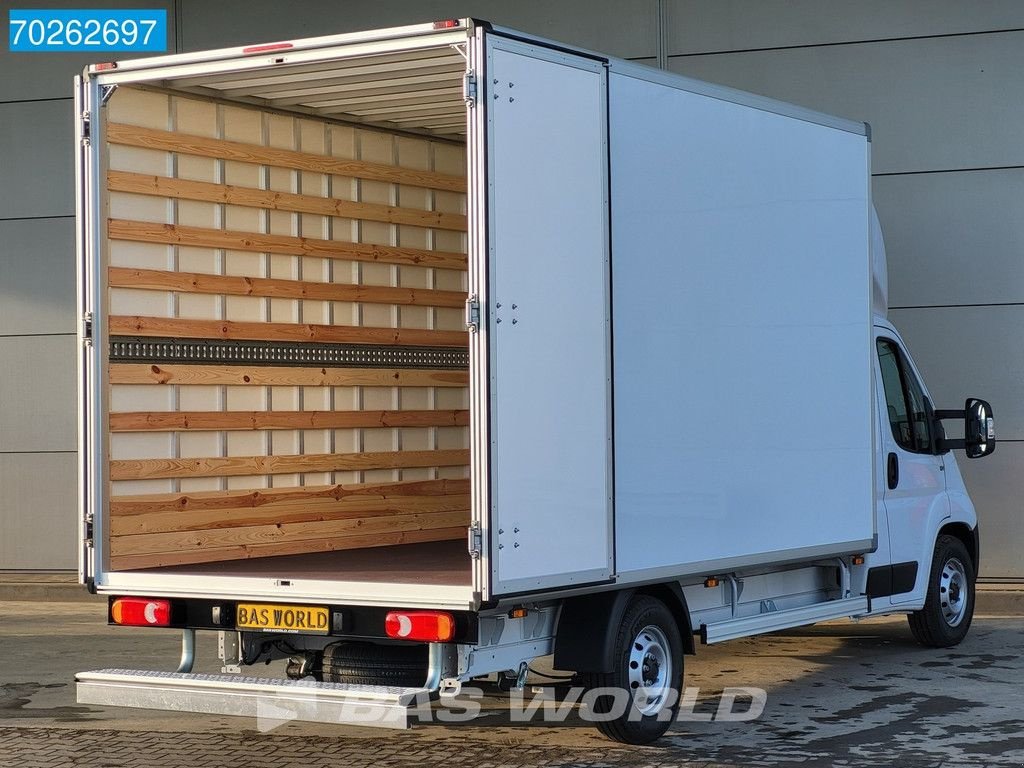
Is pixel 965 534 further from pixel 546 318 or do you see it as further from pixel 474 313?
pixel 474 313

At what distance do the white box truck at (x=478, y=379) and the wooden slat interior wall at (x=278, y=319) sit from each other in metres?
0.02

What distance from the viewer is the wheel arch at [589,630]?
7062 mm

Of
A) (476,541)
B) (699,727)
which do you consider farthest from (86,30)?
(476,541)

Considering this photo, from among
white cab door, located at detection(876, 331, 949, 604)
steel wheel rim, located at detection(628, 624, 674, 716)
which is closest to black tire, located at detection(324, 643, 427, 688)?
steel wheel rim, located at detection(628, 624, 674, 716)

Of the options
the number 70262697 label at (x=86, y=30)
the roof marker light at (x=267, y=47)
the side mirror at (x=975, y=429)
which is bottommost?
the side mirror at (x=975, y=429)

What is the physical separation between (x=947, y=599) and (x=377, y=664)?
4864 mm

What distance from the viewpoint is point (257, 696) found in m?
6.57

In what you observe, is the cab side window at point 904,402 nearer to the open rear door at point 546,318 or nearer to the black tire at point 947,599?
the black tire at point 947,599

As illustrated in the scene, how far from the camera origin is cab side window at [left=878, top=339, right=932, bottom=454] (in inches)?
382

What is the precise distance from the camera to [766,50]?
1397cm

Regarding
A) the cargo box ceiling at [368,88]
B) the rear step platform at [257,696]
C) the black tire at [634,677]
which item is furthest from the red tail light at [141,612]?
the cargo box ceiling at [368,88]

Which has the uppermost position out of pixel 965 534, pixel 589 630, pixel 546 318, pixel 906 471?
pixel 546 318

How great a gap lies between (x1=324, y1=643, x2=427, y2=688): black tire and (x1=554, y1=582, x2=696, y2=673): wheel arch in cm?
64

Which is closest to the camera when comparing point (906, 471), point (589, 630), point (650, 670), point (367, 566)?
point (589, 630)
